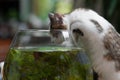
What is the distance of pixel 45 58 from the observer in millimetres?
552

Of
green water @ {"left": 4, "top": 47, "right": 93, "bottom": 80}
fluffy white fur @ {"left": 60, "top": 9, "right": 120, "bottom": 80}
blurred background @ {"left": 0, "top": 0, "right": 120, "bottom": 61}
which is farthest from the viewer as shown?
blurred background @ {"left": 0, "top": 0, "right": 120, "bottom": 61}

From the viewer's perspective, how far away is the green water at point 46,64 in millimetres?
551

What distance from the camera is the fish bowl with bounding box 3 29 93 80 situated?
21.7 inches

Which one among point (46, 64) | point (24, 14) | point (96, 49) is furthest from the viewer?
point (24, 14)

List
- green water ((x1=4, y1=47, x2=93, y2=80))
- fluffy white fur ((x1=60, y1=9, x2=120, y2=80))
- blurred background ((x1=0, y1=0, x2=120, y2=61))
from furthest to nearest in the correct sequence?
blurred background ((x1=0, y1=0, x2=120, y2=61))
fluffy white fur ((x1=60, y1=9, x2=120, y2=80))
green water ((x1=4, y1=47, x2=93, y2=80))

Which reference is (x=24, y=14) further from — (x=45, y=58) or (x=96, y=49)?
(x=45, y=58)

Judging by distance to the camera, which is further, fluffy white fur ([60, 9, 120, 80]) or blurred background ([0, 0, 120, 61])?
blurred background ([0, 0, 120, 61])

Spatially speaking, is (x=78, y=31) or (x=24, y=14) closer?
(x=78, y=31)

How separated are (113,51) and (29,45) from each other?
0.17 meters

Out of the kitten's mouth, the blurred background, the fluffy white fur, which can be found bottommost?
the blurred background

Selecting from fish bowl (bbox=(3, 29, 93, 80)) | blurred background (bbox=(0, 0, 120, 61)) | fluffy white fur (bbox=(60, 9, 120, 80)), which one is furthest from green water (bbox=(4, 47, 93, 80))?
Answer: blurred background (bbox=(0, 0, 120, 61))

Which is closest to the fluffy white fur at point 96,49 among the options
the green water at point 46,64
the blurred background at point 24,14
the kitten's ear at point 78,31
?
the kitten's ear at point 78,31

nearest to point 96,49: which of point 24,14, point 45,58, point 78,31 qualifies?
point 78,31

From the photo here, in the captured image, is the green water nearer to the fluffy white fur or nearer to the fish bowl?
the fish bowl
